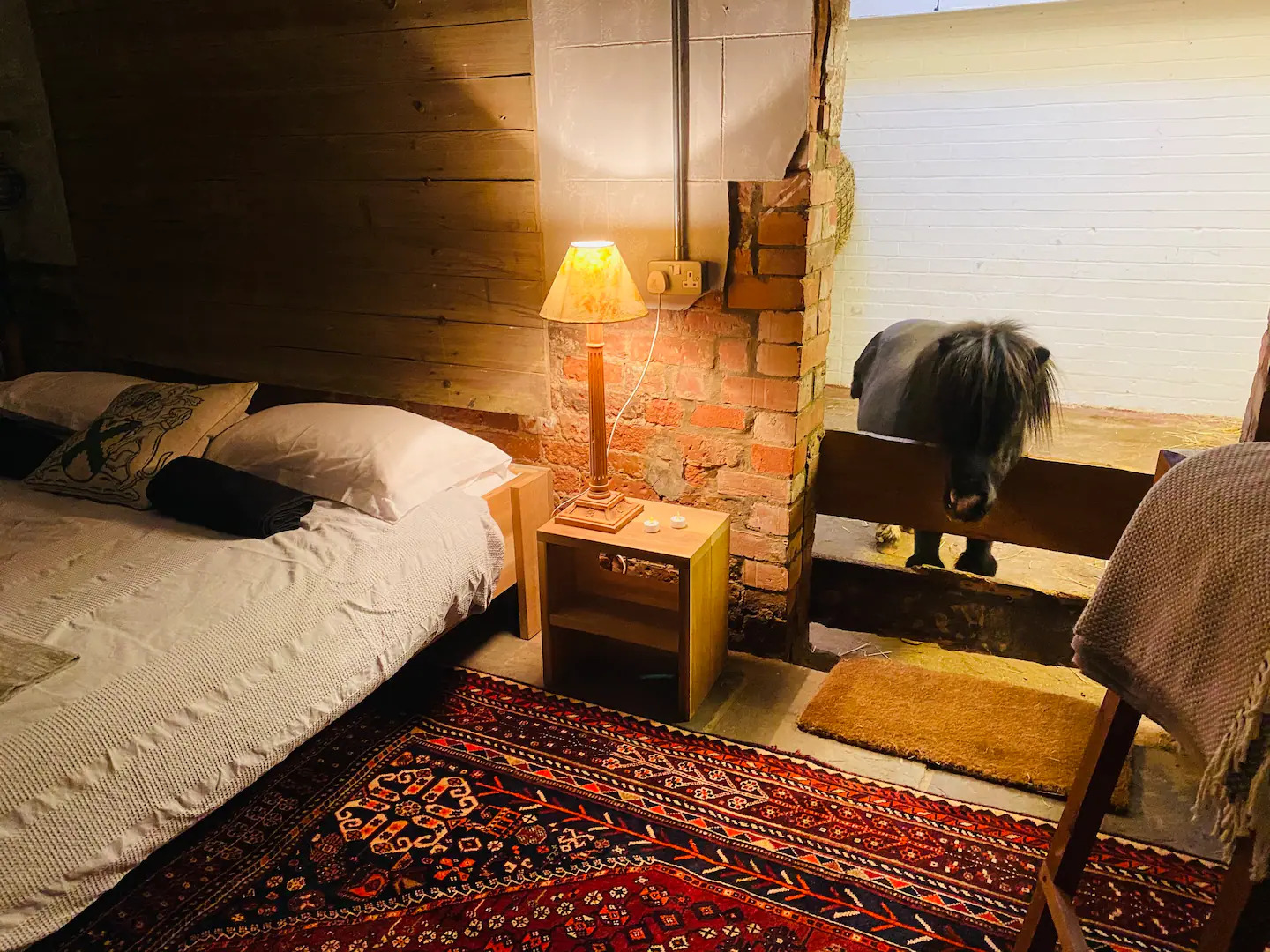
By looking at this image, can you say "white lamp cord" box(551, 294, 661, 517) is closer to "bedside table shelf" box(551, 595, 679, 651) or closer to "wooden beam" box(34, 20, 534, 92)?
"bedside table shelf" box(551, 595, 679, 651)

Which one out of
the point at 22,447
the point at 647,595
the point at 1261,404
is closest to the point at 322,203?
the point at 22,447

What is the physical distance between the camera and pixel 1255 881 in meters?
1.00

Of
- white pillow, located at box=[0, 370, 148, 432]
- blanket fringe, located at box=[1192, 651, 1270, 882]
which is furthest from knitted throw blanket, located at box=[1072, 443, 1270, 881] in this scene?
white pillow, located at box=[0, 370, 148, 432]

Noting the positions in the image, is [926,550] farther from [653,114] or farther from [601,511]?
[653,114]

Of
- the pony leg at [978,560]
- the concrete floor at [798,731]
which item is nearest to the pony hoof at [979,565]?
the pony leg at [978,560]

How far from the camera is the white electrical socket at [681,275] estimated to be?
2.49 m

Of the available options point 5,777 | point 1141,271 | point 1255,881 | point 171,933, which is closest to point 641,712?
point 171,933

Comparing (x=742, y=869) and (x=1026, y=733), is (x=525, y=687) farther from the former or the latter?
(x=1026, y=733)

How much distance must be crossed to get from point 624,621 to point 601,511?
32 centimetres

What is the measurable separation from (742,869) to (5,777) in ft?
4.56

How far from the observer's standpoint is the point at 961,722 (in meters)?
2.36

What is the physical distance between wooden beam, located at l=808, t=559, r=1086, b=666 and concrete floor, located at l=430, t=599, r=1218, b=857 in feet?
0.55

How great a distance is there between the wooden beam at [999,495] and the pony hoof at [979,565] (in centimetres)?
59

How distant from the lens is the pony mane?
2693 millimetres
